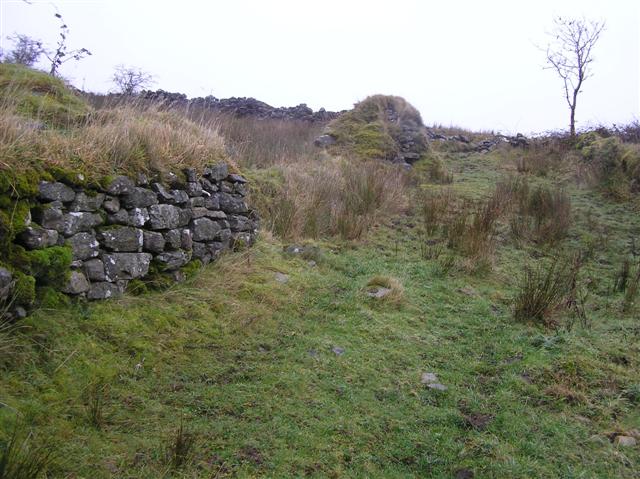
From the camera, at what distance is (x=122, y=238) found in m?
4.24

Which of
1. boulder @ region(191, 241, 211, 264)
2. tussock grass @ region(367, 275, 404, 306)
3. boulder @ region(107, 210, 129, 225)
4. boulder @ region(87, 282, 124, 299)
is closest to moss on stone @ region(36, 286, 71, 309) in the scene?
boulder @ region(87, 282, 124, 299)

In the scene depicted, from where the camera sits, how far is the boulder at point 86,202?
12.7 ft

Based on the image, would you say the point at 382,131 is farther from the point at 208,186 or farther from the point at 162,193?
the point at 162,193

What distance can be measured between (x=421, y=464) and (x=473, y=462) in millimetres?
306

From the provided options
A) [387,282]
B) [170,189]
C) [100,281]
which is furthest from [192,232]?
[387,282]

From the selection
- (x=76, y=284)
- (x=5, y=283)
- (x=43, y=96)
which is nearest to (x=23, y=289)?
(x=5, y=283)

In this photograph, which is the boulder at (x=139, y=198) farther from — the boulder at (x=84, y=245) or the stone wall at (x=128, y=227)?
the boulder at (x=84, y=245)

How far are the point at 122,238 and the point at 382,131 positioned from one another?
34.7ft

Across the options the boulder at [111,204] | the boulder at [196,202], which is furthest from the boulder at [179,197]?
the boulder at [111,204]

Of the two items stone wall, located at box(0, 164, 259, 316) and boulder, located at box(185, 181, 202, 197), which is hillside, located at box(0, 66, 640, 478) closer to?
stone wall, located at box(0, 164, 259, 316)

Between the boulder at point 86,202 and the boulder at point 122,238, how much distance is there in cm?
22

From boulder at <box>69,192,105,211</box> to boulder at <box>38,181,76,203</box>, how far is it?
0.17 feet

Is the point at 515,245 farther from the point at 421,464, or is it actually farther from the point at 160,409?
the point at 160,409

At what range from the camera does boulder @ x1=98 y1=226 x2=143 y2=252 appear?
4.10m
